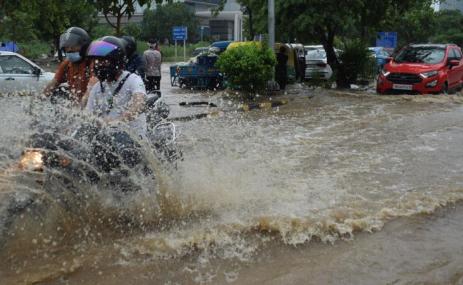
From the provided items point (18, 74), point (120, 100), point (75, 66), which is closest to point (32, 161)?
point (120, 100)

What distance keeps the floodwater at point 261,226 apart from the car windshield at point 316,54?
51.3 ft

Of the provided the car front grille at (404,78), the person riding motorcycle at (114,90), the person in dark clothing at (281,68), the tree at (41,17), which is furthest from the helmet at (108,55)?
the person in dark clothing at (281,68)

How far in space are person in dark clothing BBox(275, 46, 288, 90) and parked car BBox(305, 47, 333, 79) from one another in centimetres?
231

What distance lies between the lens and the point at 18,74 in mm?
14492

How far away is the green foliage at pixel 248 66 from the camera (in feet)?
52.8

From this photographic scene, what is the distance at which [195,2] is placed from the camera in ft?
337

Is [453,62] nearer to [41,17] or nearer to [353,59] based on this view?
[353,59]

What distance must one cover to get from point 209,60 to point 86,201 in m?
15.3

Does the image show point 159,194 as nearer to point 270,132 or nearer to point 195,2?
point 270,132

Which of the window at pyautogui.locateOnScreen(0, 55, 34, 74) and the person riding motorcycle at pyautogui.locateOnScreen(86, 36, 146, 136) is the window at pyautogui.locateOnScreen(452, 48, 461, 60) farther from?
the person riding motorcycle at pyautogui.locateOnScreen(86, 36, 146, 136)

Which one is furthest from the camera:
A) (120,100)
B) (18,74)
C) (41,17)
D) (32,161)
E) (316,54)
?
(316,54)

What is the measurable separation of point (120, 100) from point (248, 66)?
11.3 meters

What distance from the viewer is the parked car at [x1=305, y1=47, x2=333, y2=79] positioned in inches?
862

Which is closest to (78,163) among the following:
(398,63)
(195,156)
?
(195,156)
